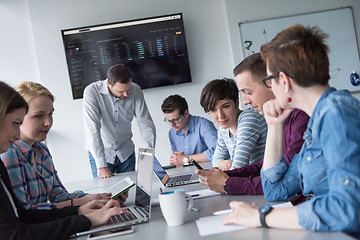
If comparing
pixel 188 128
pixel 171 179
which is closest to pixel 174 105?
pixel 188 128

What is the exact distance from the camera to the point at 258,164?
1.96 meters

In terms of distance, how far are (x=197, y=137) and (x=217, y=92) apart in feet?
3.81

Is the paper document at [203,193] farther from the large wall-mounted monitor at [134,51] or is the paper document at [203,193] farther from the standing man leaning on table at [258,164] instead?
the large wall-mounted monitor at [134,51]

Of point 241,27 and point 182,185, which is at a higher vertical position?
point 241,27

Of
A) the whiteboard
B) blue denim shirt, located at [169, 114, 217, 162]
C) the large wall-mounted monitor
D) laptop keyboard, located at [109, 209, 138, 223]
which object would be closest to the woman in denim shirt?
laptop keyboard, located at [109, 209, 138, 223]

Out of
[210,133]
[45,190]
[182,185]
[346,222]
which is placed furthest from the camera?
[210,133]

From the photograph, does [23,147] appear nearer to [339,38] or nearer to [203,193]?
[203,193]

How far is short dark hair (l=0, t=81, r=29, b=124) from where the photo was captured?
135cm

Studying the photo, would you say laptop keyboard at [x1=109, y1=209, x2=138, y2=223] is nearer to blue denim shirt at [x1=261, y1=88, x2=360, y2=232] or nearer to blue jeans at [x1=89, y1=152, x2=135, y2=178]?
blue denim shirt at [x1=261, y1=88, x2=360, y2=232]

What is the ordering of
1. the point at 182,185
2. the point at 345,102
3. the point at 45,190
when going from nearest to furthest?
the point at 345,102 < the point at 45,190 < the point at 182,185

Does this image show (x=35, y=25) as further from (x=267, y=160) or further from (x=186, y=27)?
(x=267, y=160)

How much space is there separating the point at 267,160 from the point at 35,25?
13.1 feet

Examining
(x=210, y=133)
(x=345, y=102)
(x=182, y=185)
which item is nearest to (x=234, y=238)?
(x=345, y=102)

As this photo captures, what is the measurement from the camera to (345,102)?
3.50ft
